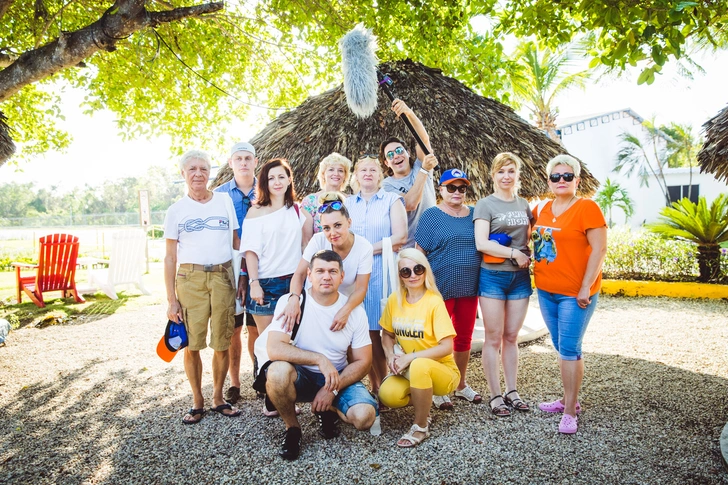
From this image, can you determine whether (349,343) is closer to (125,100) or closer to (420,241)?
(420,241)

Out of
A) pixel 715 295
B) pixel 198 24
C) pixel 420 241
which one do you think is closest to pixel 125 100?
pixel 198 24

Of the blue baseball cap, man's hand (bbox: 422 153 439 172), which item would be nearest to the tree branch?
man's hand (bbox: 422 153 439 172)

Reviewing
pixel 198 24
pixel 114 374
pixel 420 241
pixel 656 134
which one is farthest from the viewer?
pixel 656 134

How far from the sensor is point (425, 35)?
21.0 feet

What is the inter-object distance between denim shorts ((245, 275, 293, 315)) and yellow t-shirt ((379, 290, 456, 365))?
90cm

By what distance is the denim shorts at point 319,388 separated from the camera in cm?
329

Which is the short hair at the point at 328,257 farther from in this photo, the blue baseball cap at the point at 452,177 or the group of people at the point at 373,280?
the blue baseball cap at the point at 452,177

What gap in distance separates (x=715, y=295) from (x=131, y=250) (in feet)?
38.6

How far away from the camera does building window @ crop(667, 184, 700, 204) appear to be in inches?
860

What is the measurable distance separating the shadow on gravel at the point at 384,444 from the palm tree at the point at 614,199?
20776 millimetres

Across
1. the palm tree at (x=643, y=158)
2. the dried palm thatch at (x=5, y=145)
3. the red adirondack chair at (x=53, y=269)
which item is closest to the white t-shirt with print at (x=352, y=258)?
the dried palm thatch at (x=5, y=145)

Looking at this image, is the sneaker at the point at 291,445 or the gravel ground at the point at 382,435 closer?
the gravel ground at the point at 382,435

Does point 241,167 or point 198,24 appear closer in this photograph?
point 241,167

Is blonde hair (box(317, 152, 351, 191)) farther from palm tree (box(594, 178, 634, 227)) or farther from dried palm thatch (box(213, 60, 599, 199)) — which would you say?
palm tree (box(594, 178, 634, 227))
